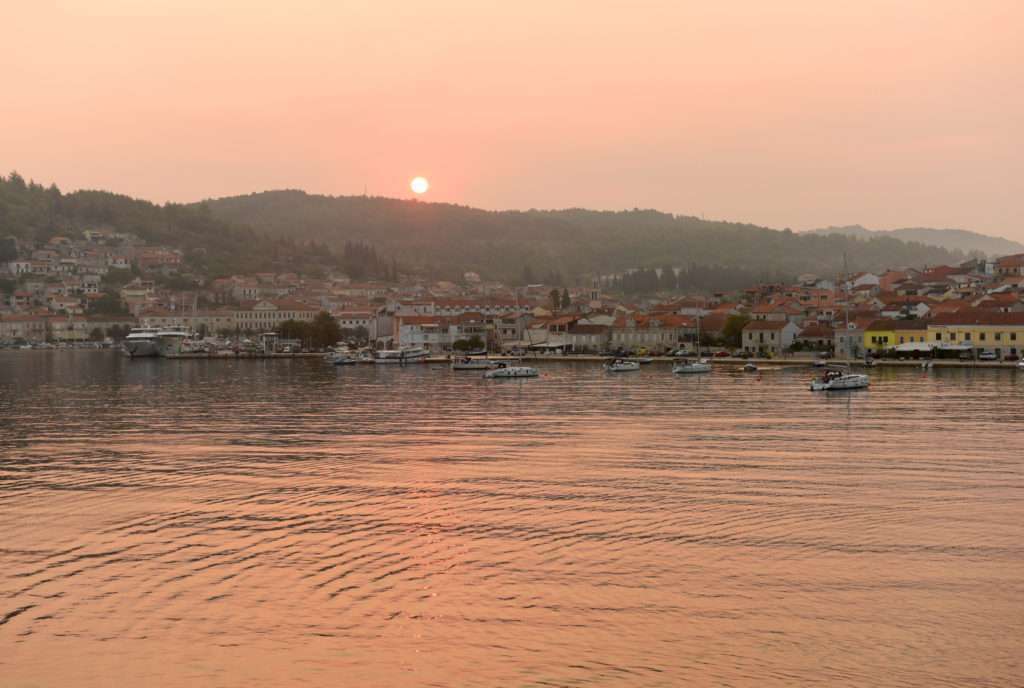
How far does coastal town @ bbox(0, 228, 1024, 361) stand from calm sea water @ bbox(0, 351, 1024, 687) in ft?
150

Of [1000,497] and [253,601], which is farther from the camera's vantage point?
[1000,497]

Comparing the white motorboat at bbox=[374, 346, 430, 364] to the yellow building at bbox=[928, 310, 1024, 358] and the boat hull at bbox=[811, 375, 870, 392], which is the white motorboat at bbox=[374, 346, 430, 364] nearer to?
the yellow building at bbox=[928, 310, 1024, 358]

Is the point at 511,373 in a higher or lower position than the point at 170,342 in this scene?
lower

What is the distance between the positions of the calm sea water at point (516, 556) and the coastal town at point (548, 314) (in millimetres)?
45809

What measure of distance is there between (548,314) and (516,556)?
102 meters

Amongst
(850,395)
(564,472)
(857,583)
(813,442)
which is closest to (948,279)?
(850,395)

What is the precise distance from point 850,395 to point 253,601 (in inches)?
1508

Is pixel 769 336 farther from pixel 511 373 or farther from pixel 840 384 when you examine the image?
pixel 840 384

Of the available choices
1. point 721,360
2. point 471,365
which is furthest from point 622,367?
point 721,360

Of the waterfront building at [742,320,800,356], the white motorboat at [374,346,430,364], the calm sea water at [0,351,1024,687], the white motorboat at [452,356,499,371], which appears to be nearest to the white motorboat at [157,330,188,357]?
the white motorboat at [374,346,430,364]

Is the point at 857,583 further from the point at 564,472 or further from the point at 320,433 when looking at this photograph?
the point at 320,433

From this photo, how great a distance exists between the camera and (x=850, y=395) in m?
47.8

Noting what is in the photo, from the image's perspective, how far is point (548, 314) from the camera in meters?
118

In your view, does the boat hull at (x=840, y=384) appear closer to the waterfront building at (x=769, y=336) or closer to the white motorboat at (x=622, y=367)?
the white motorboat at (x=622, y=367)
